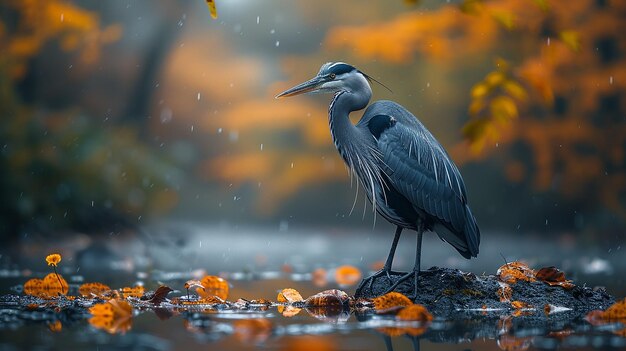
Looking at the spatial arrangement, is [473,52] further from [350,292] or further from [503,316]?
[503,316]

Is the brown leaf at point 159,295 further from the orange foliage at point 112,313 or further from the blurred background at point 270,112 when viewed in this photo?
the blurred background at point 270,112

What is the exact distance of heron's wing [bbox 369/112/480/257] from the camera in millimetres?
4117

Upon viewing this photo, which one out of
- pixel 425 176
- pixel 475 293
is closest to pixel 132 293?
pixel 425 176

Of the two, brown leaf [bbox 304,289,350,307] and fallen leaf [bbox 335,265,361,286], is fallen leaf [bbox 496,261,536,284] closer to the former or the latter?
brown leaf [bbox 304,289,350,307]

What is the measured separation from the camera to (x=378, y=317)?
11.5 feet

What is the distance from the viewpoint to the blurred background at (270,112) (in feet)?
30.7

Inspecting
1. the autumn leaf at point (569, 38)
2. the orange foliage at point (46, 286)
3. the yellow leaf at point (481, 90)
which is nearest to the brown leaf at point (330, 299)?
the orange foliage at point (46, 286)

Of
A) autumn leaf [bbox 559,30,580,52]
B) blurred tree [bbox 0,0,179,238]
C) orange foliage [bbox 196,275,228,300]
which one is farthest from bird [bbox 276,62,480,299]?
blurred tree [bbox 0,0,179,238]

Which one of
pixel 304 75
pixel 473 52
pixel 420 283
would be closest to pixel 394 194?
pixel 420 283

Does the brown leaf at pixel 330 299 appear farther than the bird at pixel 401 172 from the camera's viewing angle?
No

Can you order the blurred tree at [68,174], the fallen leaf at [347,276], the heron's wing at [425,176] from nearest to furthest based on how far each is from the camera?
the heron's wing at [425,176] < the fallen leaf at [347,276] < the blurred tree at [68,174]

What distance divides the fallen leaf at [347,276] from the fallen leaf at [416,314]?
2.66 metres

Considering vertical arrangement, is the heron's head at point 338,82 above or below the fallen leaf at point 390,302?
above

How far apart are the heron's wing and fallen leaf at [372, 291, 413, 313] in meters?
0.54
